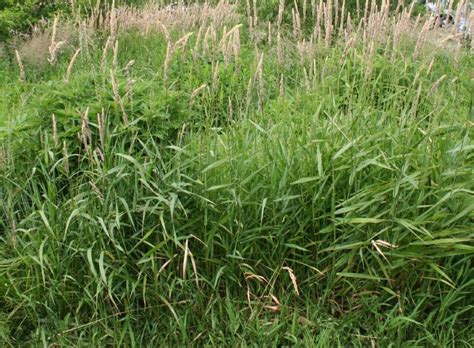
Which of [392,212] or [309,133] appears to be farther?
[309,133]

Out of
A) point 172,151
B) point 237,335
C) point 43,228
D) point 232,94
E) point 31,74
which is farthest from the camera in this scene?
point 31,74

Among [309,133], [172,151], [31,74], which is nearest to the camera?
[309,133]

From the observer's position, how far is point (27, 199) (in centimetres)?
351

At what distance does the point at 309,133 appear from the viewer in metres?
3.46

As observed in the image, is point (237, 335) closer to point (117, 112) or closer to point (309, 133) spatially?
point (309, 133)

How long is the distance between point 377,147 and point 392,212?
41 cm

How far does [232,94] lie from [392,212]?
230 cm

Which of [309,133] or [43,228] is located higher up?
[309,133]

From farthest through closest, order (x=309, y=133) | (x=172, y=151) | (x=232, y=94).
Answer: (x=232, y=94) < (x=172, y=151) < (x=309, y=133)

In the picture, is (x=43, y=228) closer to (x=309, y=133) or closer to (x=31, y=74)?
(x=309, y=133)

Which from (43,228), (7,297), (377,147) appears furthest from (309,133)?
(7,297)

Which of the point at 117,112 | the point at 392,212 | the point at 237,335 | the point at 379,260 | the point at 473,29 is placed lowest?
the point at 237,335

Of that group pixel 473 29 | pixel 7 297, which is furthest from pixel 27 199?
pixel 473 29

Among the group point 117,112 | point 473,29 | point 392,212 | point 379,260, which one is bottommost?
point 379,260
